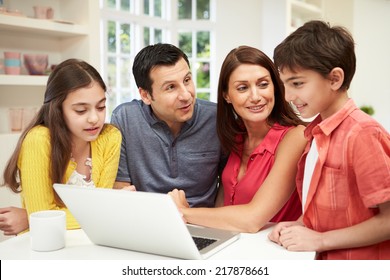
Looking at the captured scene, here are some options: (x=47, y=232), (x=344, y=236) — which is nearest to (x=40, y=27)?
(x=47, y=232)

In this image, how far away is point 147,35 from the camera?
4.59 meters

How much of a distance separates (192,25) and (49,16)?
2.17 meters

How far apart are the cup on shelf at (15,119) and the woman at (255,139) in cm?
172

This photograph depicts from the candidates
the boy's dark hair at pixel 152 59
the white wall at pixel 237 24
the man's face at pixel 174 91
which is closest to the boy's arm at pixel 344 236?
the man's face at pixel 174 91

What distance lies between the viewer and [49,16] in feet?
10.1

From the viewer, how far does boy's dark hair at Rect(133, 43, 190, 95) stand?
1.83 m

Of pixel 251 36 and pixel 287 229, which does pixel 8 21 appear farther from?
pixel 251 36

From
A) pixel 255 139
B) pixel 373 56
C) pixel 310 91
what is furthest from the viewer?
pixel 373 56

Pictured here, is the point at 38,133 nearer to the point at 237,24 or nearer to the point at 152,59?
the point at 152,59

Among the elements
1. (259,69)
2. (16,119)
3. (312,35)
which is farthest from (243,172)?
(16,119)

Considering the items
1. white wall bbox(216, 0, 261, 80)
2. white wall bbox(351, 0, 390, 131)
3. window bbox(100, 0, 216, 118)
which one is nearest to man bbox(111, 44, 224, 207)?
window bbox(100, 0, 216, 118)

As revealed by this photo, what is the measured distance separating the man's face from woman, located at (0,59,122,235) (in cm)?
26

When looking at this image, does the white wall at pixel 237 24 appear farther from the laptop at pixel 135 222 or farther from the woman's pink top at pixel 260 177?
the laptop at pixel 135 222

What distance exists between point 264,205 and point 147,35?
11.5 ft
